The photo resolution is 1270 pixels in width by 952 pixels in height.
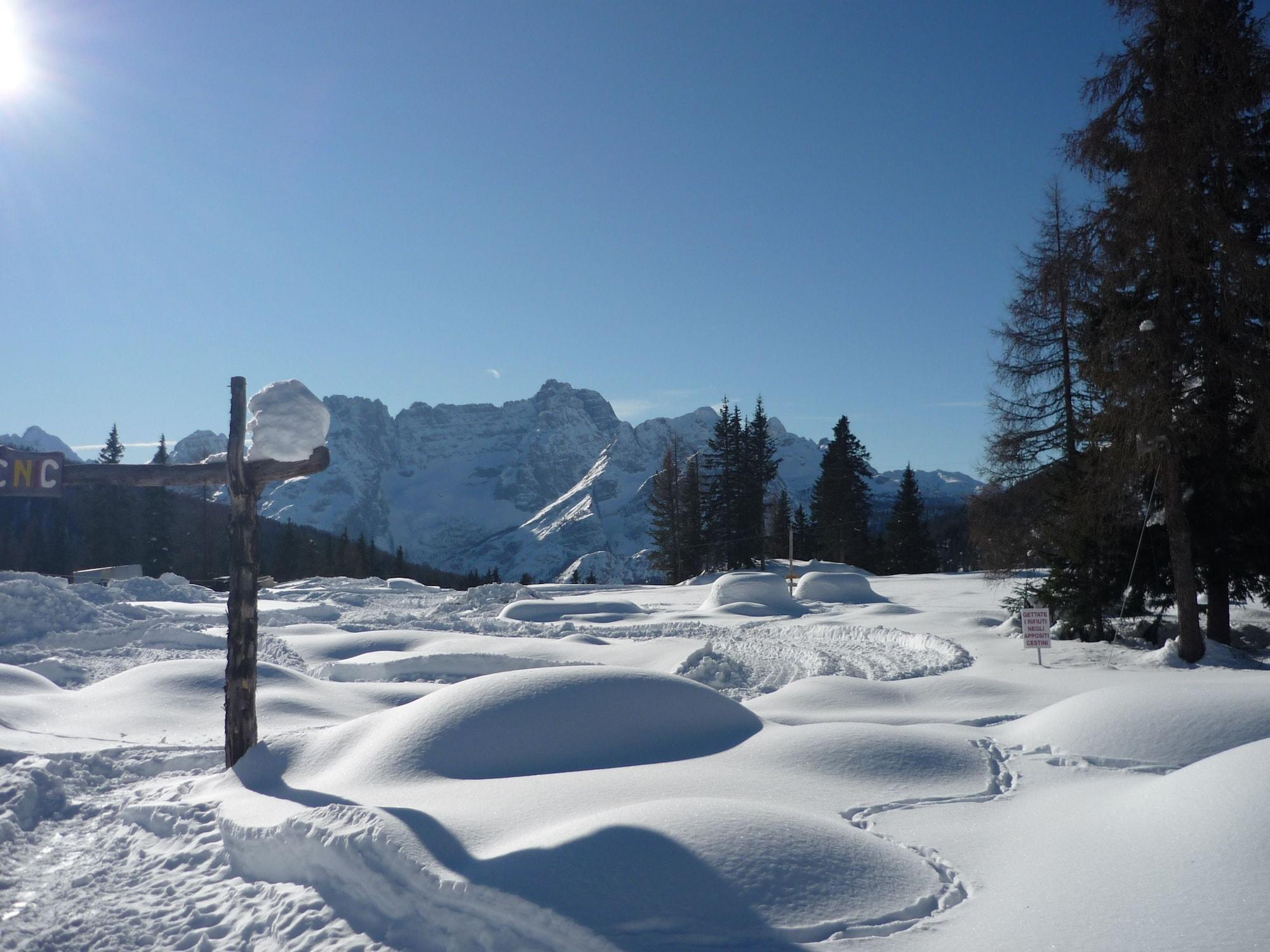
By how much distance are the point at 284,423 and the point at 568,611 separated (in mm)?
15356

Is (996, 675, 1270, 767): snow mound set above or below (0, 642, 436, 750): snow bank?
above

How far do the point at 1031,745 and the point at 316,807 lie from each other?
5.56 metres

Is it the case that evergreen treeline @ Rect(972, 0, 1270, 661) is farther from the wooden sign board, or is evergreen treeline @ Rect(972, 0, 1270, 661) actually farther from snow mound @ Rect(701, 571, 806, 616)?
the wooden sign board

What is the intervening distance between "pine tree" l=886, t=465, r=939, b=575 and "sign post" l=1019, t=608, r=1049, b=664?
3286 centimetres

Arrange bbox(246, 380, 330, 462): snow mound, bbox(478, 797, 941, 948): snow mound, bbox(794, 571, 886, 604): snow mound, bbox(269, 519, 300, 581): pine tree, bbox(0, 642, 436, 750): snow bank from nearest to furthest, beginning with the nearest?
1. bbox(478, 797, 941, 948): snow mound
2. bbox(246, 380, 330, 462): snow mound
3. bbox(0, 642, 436, 750): snow bank
4. bbox(794, 571, 886, 604): snow mound
5. bbox(269, 519, 300, 581): pine tree

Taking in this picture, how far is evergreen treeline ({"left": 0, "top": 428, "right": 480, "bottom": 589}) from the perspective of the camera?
49156 mm

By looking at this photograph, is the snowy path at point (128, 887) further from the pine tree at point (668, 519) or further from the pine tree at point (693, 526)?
the pine tree at point (668, 519)

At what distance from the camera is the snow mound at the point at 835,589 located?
2431 cm

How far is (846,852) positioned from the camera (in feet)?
13.2

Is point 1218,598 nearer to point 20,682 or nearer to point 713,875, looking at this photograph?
point 713,875

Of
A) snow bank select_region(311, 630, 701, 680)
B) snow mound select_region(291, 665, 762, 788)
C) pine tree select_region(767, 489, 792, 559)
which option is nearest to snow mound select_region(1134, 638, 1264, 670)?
snow bank select_region(311, 630, 701, 680)

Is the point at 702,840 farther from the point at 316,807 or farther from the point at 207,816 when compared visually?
the point at 207,816

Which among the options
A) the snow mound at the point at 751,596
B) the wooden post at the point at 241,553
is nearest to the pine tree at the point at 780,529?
the snow mound at the point at 751,596

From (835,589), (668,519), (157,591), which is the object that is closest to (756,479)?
(668,519)
